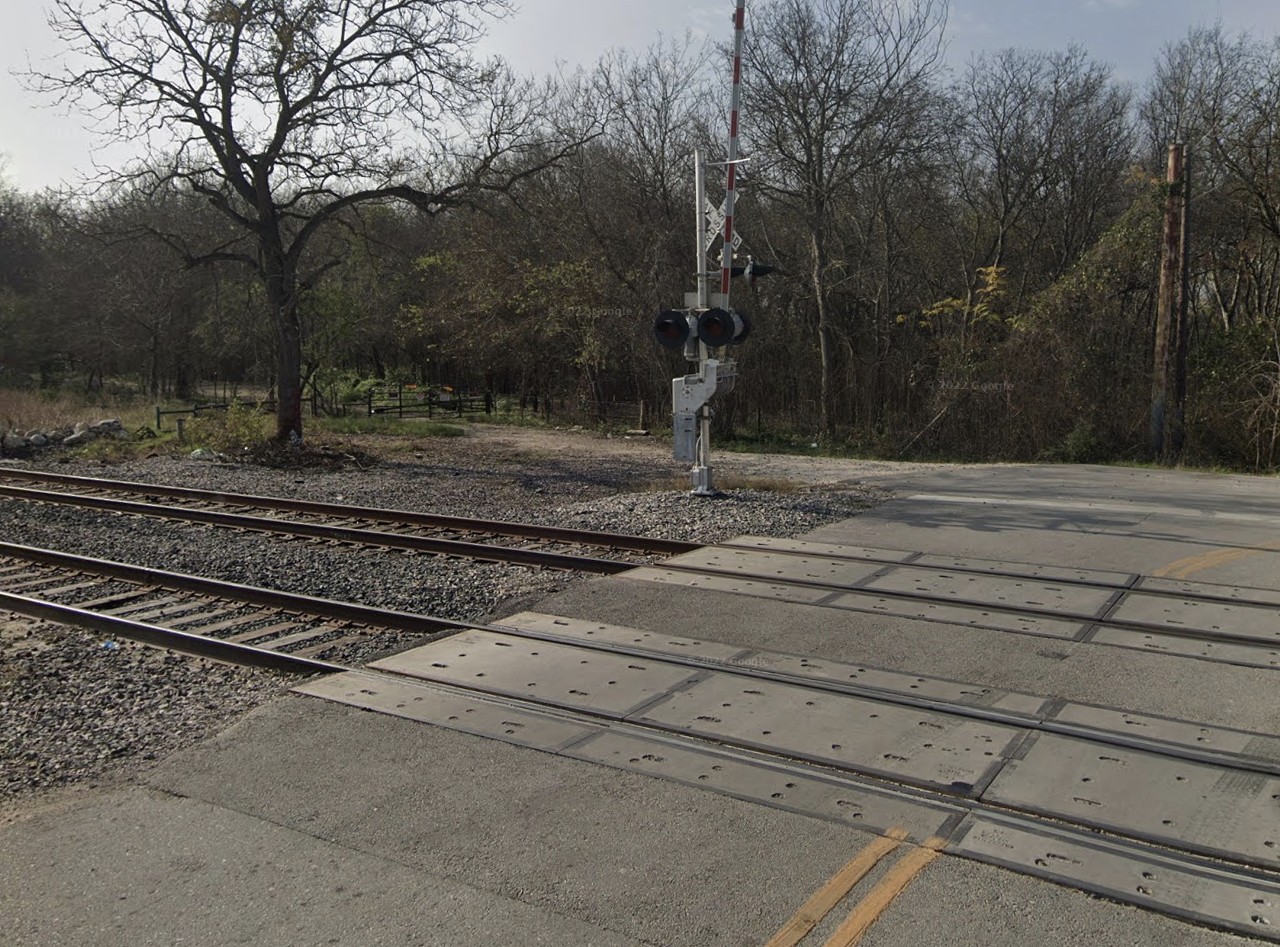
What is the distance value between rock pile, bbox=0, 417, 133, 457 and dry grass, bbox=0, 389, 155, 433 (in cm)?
84

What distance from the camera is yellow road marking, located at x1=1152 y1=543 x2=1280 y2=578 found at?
364 inches

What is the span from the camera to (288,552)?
11188 millimetres

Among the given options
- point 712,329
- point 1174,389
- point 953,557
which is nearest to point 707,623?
point 953,557

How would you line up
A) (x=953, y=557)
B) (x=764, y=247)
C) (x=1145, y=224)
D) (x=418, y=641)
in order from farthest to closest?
(x=764, y=247) < (x=1145, y=224) < (x=953, y=557) < (x=418, y=641)

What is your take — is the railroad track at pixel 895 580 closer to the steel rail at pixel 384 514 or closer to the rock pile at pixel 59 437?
the steel rail at pixel 384 514

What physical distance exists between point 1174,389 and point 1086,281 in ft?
13.7

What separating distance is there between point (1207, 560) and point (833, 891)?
24.3 feet

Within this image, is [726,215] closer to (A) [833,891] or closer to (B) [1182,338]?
(A) [833,891]

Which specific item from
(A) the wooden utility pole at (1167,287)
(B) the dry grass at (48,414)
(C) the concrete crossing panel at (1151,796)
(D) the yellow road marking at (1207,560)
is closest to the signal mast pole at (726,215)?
(D) the yellow road marking at (1207,560)

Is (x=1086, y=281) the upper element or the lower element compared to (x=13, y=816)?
upper

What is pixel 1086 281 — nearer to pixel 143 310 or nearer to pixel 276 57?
pixel 276 57

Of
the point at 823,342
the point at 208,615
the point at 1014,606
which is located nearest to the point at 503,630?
the point at 208,615

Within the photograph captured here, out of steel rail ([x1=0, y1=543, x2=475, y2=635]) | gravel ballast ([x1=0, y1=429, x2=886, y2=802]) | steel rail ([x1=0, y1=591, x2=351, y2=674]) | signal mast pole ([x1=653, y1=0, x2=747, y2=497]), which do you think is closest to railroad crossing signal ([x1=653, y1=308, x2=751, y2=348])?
signal mast pole ([x1=653, y1=0, x2=747, y2=497])

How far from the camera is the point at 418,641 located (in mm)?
7559
